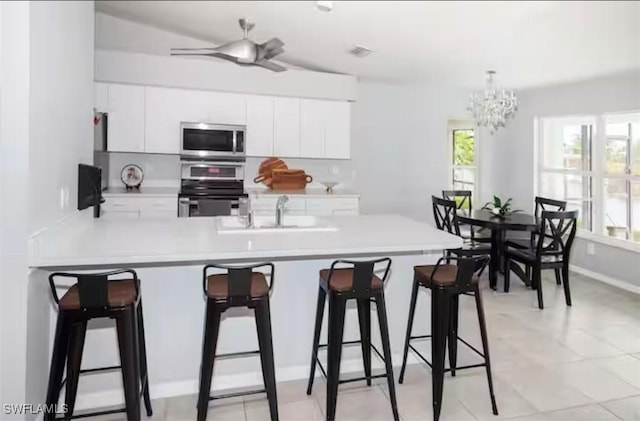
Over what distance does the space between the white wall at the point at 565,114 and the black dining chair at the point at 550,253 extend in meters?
0.84

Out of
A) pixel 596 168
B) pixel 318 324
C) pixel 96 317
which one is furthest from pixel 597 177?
pixel 96 317

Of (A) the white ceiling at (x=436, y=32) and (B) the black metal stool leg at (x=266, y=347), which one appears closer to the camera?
(B) the black metal stool leg at (x=266, y=347)

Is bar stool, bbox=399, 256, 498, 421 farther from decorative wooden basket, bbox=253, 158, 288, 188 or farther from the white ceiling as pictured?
decorative wooden basket, bbox=253, 158, 288, 188

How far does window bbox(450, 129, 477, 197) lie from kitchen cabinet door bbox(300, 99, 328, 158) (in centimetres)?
235

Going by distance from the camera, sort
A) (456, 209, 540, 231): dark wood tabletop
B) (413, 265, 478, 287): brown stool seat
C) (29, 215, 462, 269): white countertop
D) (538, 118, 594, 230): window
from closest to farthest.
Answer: (29, 215, 462, 269): white countertop < (413, 265, 478, 287): brown stool seat < (456, 209, 540, 231): dark wood tabletop < (538, 118, 594, 230): window

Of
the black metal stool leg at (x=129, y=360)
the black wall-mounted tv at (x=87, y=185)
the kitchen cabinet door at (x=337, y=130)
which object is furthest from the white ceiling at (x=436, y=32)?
the black metal stool leg at (x=129, y=360)

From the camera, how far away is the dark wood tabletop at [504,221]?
14.4 feet

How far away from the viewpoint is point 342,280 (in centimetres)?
238

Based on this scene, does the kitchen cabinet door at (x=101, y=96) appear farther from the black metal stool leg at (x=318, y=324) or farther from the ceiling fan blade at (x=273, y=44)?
the black metal stool leg at (x=318, y=324)

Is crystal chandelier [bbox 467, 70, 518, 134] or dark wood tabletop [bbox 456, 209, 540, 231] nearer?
dark wood tabletop [bbox 456, 209, 540, 231]

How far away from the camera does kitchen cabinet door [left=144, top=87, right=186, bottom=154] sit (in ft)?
16.1

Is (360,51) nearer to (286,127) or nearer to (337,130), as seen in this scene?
(337,130)

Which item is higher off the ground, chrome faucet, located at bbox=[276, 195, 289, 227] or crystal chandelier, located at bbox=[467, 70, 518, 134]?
crystal chandelier, located at bbox=[467, 70, 518, 134]

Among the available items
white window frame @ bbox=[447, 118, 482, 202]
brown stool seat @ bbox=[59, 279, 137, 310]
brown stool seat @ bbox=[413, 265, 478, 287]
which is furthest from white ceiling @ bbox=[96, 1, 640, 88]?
brown stool seat @ bbox=[59, 279, 137, 310]
